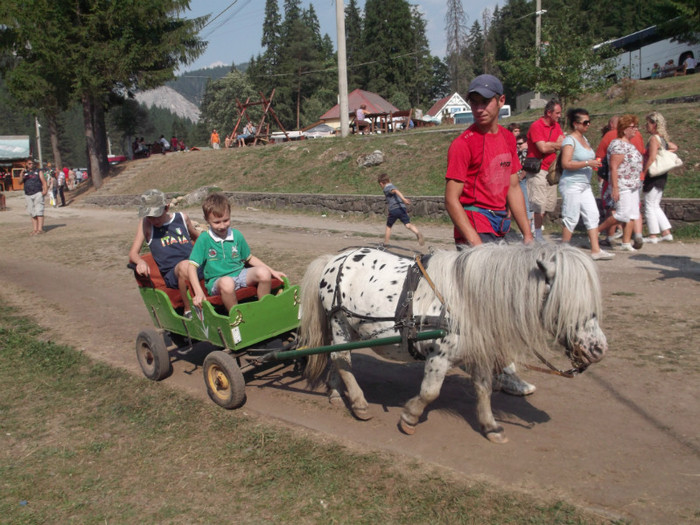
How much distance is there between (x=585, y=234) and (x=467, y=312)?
8338 mm

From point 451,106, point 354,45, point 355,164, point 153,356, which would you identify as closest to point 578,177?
point 153,356

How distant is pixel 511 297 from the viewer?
11.6 ft

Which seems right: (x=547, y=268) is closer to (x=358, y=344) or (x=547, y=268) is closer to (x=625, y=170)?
(x=358, y=344)

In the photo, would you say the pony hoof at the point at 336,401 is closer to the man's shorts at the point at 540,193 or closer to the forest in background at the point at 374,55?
the man's shorts at the point at 540,193

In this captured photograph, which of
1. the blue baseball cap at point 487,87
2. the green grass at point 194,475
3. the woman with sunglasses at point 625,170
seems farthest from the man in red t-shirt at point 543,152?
the green grass at point 194,475

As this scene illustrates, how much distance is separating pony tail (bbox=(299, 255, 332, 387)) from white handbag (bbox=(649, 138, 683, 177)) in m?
7.10

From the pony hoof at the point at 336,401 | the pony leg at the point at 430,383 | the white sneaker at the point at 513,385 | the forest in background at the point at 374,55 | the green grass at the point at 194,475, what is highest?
the forest in background at the point at 374,55

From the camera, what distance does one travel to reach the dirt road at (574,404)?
135 inches

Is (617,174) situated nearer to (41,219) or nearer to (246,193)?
(246,193)

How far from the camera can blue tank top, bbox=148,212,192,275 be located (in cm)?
588

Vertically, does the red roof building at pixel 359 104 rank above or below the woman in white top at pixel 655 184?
above

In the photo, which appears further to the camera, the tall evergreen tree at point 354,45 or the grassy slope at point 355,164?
the tall evergreen tree at point 354,45

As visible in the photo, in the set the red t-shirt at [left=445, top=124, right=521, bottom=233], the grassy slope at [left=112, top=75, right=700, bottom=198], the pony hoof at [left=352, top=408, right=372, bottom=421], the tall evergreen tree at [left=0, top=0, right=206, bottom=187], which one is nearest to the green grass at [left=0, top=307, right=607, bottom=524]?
the pony hoof at [left=352, top=408, right=372, bottom=421]

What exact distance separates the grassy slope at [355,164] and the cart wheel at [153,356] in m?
10.6
